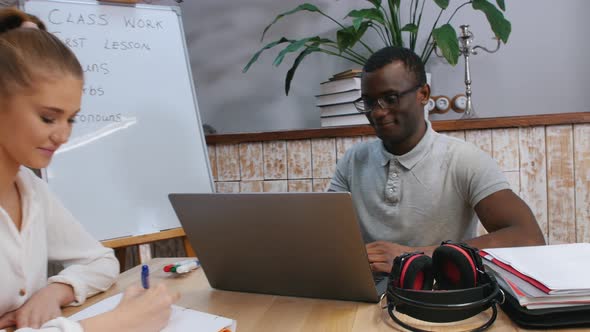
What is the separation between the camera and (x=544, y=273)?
642 millimetres

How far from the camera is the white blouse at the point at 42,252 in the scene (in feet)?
2.63

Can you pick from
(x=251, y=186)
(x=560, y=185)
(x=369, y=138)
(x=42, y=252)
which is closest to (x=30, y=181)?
(x=42, y=252)

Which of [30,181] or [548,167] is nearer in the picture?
[30,181]

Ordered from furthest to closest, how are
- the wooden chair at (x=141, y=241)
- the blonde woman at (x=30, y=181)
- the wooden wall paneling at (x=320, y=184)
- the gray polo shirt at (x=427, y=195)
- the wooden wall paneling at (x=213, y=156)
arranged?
1. the wooden wall paneling at (x=213, y=156)
2. the wooden wall paneling at (x=320, y=184)
3. the wooden chair at (x=141, y=241)
4. the gray polo shirt at (x=427, y=195)
5. the blonde woman at (x=30, y=181)

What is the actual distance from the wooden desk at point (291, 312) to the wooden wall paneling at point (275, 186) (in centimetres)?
101

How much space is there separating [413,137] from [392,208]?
0.71 feet

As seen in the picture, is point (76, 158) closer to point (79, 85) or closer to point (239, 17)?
point (79, 85)

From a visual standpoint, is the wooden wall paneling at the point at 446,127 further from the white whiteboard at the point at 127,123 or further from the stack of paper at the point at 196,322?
the stack of paper at the point at 196,322

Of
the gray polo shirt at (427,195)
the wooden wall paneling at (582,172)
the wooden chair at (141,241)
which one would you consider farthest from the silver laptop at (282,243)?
the wooden wall paneling at (582,172)

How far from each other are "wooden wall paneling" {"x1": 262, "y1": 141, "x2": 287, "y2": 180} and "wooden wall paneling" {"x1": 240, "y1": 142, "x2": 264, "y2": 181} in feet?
0.08

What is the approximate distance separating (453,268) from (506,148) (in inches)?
45.7

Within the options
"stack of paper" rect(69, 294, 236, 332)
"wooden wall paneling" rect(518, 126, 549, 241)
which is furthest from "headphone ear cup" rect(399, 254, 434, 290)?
"wooden wall paneling" rect(518, 126, 549, 241)

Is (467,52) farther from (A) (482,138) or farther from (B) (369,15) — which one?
(B) (369,15)

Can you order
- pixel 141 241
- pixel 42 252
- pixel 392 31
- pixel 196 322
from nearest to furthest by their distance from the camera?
pixel 196 322, pixel 42 252, pixel 141 241, pixel 392 31
